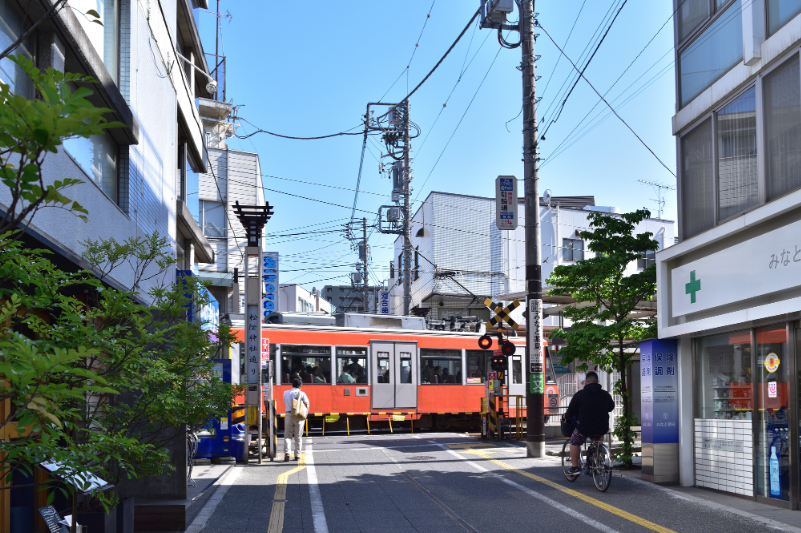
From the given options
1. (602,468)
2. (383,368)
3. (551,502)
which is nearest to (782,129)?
(602,468)

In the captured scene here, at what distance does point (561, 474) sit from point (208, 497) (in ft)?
19.4

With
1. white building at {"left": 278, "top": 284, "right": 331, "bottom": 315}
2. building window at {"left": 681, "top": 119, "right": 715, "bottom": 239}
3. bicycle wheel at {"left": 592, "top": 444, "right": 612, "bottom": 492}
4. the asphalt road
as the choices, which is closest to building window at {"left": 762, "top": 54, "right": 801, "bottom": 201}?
building window at {"left": 681, "top": 119, "right": 715, "bottom": 239}

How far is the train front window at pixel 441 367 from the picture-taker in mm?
22859

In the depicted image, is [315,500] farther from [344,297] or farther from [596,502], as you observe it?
[344,297]

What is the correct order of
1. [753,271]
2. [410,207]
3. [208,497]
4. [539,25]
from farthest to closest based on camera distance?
[410,207], [539,25], [208,497], [753,271]

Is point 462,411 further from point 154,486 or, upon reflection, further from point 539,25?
A: point 154,486

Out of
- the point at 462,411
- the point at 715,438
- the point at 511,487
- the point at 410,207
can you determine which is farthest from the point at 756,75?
the point at 410,207

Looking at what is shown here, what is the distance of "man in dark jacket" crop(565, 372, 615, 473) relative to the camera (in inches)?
450

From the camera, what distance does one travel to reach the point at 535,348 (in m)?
16.4

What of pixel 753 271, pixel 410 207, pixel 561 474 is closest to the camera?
pixel 753 271

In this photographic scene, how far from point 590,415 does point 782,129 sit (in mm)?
4846

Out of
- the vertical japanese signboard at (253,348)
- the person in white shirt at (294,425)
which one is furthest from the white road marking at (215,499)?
the vertical japanese signboard at (253,348)

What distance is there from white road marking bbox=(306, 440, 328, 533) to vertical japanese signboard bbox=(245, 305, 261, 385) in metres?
1.99

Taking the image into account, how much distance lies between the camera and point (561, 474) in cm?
1293
